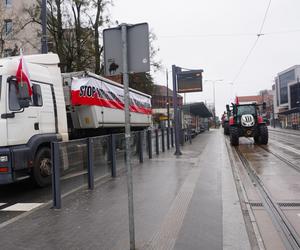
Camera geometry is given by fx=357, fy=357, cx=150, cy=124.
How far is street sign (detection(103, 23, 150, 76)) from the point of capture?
4.42 meters

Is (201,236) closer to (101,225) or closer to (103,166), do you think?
(101,225)

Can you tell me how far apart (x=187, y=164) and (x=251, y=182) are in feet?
12.5

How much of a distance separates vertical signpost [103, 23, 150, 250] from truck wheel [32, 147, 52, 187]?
14.5 feet

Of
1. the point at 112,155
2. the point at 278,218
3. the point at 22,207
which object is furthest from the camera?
the point at 112,155

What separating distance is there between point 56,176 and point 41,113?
7.51 ft

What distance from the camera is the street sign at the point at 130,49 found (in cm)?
442

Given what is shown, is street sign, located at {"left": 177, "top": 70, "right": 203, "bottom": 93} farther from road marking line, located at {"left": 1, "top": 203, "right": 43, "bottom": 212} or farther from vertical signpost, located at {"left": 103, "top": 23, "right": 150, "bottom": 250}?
vertical signpost, located at {"left": 103, "top": 23, "right": 150, "bottom": 250}

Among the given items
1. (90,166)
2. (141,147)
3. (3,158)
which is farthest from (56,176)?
(141,147)

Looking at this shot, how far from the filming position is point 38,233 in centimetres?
530

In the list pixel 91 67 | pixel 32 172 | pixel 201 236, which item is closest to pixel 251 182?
pixel 201 236

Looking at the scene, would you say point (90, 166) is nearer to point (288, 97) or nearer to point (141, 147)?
point (141, 147)

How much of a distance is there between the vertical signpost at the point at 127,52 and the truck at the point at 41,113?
3.71 metres

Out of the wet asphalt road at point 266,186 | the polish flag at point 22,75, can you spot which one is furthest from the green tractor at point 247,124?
the polish flag at point 22,75

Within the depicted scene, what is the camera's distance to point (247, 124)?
22.0m
